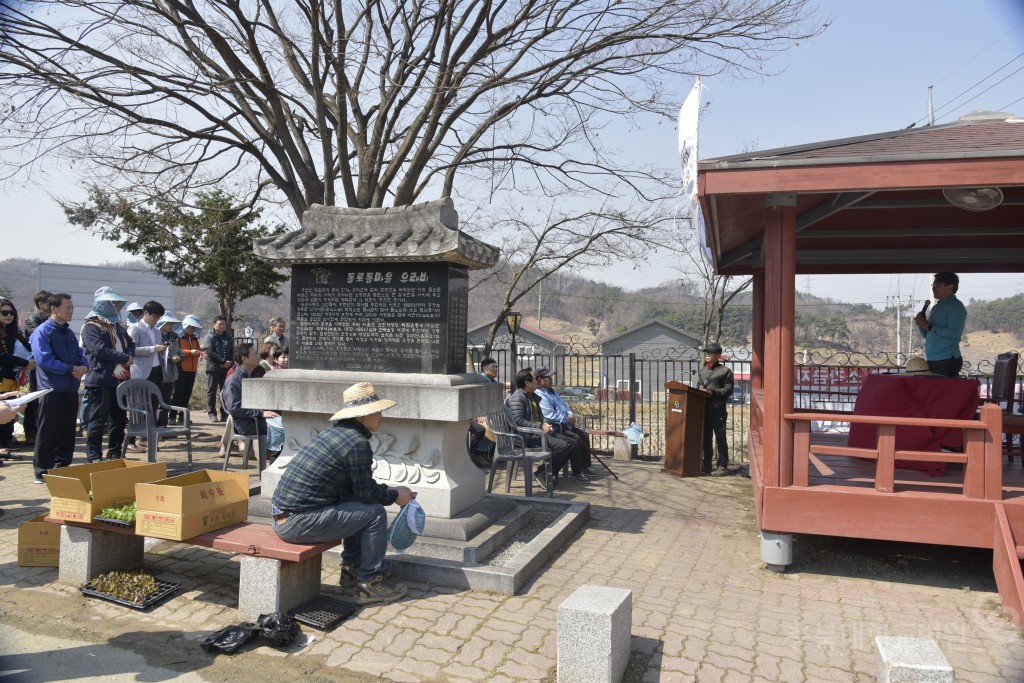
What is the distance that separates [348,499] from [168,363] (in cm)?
778

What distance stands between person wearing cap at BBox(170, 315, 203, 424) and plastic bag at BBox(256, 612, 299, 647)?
840cm

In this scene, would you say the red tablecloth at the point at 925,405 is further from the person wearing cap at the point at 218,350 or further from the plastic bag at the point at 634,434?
the person wearing cap at the point at 218,350

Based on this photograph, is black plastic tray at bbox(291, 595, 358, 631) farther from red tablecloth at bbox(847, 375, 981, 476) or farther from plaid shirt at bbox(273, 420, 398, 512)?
red tablecloth at bbox(847, 375, 981, 476)

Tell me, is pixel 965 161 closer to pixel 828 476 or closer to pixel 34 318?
pixel 828 476

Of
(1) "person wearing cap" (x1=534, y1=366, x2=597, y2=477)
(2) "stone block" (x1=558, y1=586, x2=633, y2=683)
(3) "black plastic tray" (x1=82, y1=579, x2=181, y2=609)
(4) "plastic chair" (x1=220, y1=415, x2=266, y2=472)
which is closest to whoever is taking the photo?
(2) "stone block" (x1=558, y1=586, x2=633, y2=683)

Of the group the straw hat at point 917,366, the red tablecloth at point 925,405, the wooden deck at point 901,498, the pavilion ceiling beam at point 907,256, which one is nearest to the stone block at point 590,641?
the wooden deck at point 901,498

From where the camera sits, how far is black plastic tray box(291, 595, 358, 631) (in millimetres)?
4328

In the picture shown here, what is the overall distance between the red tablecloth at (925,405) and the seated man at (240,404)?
6777 mm

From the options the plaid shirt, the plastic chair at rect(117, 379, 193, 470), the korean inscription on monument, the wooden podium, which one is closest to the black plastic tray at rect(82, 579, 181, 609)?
the plaid shirt

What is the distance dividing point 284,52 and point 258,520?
775 cm

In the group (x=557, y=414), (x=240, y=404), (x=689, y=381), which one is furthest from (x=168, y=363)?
(x=689, y=381)

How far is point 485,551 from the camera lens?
5.50 metres

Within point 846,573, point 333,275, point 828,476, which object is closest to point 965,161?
point 828,476

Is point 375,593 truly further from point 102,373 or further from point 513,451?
point 102,373
